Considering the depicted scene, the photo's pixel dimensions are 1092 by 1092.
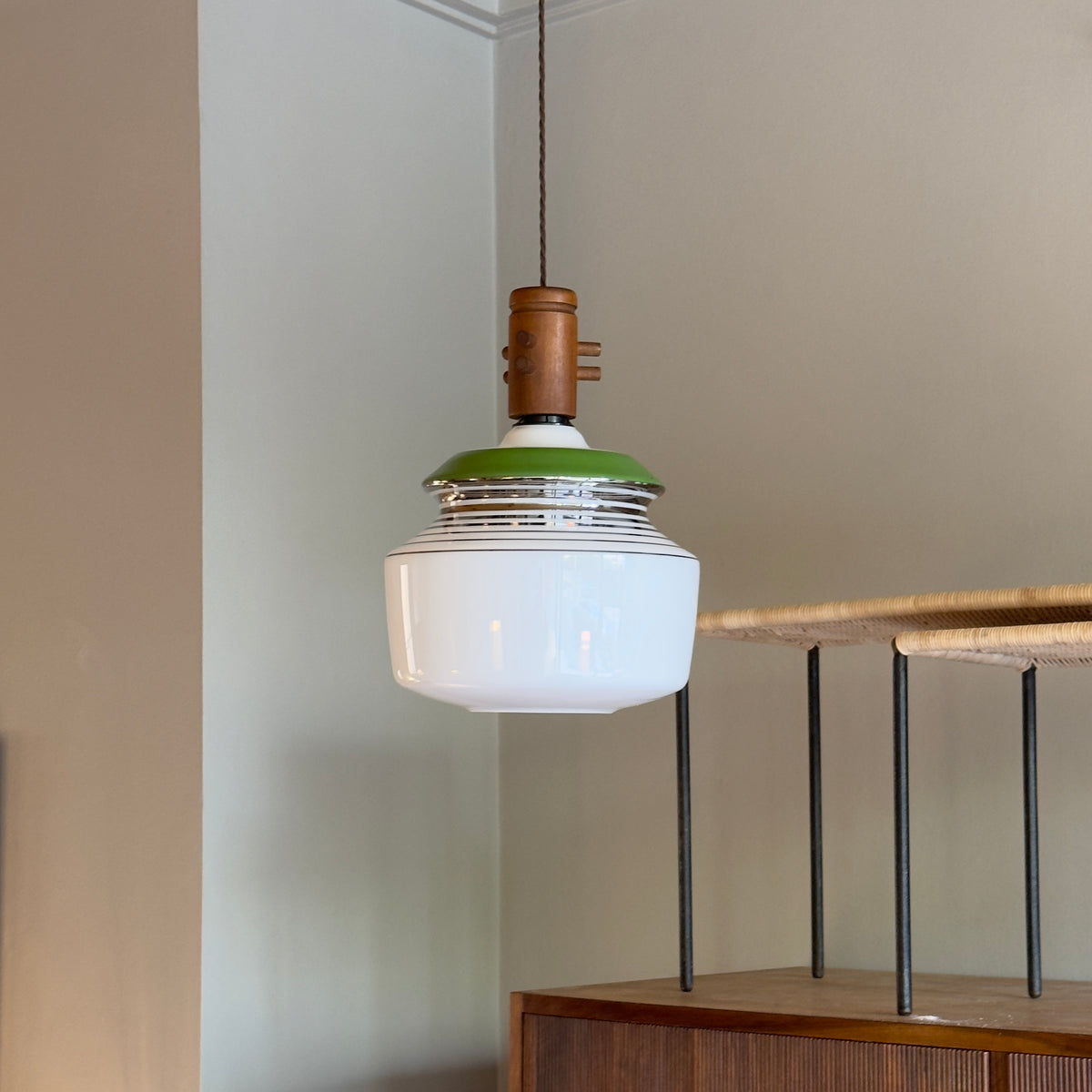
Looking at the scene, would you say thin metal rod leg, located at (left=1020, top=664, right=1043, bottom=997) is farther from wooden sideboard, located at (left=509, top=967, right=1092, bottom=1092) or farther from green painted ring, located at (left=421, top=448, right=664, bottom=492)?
green painted ring, located at (left=421, top=448, right=664, bottom=492)

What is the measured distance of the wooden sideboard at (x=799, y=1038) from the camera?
126cm

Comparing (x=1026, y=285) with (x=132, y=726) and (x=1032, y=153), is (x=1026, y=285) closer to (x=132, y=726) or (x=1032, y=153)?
(x=1032, y=153)

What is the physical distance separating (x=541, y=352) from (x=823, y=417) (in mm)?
1034

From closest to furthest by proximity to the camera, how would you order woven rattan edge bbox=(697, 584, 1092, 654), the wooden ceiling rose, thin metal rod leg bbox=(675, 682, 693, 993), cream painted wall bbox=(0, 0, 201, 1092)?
the wooden ceiling rose → woven rattan edge bbox=(697, 584, 1092, 654) → thin metal rod leg bbox=(675, 682, 693, 993) → cream painted wall bbox=(0, 0, 201, 1092)

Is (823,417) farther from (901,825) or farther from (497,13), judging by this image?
(497,13)

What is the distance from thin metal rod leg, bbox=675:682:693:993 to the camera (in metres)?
1.58

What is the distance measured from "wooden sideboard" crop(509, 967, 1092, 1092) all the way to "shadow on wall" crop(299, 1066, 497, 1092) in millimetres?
523

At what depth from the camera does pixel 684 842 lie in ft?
5.37

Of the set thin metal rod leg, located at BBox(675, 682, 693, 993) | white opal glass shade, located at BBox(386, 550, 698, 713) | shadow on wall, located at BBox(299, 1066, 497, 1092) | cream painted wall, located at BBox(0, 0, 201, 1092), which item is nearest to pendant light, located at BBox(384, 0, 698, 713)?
white opal glass shade, located at BBox(386, 550, 698, 713)

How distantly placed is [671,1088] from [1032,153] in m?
1.18

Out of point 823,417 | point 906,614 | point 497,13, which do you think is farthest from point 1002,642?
point 497,13

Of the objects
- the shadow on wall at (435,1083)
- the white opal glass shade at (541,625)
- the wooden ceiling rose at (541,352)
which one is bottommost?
the shadow on wall at (435,1083)

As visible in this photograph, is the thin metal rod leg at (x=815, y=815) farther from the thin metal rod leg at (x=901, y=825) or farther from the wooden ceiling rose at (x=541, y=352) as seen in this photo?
the wooden ceiling rose at (x=541, y=352)

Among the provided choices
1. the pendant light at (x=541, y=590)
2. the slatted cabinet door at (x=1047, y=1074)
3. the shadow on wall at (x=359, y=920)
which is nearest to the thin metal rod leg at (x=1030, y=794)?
the slatted cabinet door at (x=1047, y=1074)
